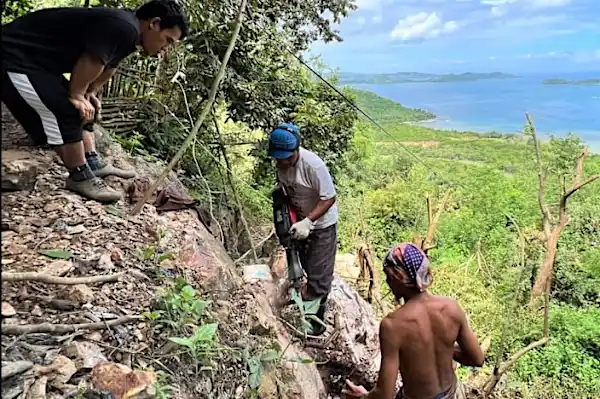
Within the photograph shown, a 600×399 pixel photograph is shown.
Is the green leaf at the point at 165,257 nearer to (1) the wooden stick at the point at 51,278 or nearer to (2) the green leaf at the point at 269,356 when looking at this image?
(1) the wooden stick at the point at 51,278

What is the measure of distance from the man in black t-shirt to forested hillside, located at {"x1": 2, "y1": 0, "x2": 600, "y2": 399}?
2.10 metres

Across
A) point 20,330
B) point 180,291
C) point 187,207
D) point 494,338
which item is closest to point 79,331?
point 20,330

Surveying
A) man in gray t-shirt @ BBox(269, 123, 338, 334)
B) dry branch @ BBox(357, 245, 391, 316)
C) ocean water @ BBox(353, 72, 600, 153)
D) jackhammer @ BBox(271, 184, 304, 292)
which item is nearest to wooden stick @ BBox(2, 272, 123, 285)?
man in gray t-shirt @ BBox(269, 123, 338, 334)

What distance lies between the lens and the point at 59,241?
2.58m

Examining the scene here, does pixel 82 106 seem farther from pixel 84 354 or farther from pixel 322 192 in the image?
pixel 322 192

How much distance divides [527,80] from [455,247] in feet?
104

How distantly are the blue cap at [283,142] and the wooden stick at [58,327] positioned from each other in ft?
4.29

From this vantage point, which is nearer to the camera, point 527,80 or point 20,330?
point 20,330

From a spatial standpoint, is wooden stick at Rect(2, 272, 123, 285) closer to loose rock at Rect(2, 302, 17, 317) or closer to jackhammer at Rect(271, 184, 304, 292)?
loose rock at Rect(2, 302, 17, 317)

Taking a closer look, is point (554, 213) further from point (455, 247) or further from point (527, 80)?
point (527, 80)

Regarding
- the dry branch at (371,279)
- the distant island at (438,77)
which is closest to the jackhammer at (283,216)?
the dry branch at (371,279)

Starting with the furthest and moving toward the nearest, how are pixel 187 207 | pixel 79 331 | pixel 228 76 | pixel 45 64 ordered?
1. pixel 228 76
2. pixel 187 207
3. pixel 45 64
4. pixel 79 331

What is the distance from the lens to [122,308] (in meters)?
2.28

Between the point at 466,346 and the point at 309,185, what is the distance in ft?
4.72
